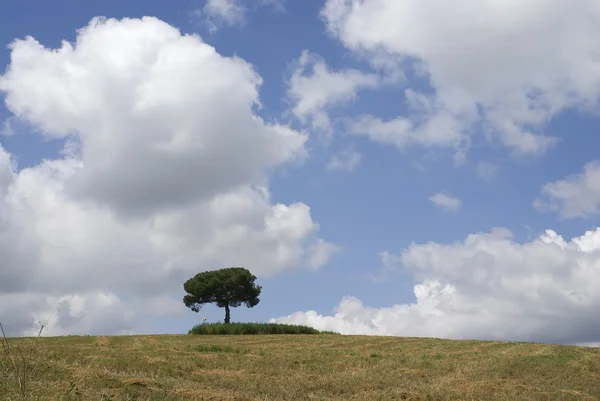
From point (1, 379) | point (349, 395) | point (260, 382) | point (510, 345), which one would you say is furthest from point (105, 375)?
point (510, 345)

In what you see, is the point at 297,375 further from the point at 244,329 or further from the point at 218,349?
the point at 244,329

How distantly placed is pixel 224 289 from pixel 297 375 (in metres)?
48.5

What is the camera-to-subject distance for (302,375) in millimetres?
21062

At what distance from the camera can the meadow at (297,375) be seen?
1647cm

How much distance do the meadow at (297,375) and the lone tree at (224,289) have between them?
38321mm

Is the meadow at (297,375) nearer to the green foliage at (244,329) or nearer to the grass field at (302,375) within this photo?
the grass field at (302,375)

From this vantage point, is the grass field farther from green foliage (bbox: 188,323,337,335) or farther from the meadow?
green foliage (bbox: 188,323,337,335)

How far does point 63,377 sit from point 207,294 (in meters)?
51.3

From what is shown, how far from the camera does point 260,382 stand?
64.5ft

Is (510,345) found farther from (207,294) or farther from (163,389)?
(207,294)

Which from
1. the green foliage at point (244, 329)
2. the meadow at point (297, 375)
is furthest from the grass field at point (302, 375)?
the green foliage at point (244, 329)

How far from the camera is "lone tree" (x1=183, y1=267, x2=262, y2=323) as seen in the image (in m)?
67.6

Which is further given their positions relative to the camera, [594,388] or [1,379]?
[594,388]

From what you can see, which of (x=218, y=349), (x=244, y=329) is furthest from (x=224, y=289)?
(x=218, y=349)
